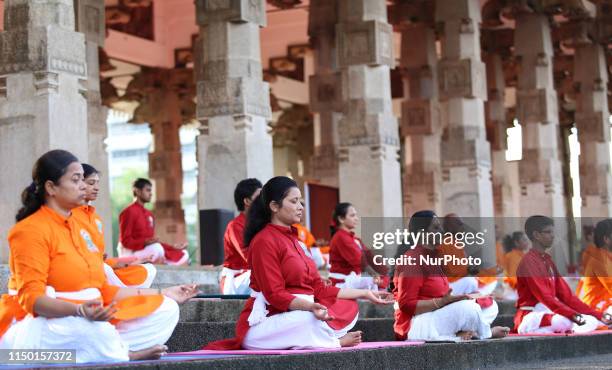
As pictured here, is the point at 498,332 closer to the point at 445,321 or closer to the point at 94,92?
the point at 445,321

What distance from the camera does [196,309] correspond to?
34.3 ft

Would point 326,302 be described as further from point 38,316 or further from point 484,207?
point 484,207

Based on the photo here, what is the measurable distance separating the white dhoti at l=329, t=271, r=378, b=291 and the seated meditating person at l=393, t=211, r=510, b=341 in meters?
3.68

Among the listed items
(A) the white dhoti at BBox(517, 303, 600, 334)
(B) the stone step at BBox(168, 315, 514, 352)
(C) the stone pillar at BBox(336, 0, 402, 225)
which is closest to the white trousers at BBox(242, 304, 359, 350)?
(B) the stone step at BBox(168, 315, 514, 352)

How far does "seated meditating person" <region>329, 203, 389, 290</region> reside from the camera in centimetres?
1336

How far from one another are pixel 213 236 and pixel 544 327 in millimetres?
5169

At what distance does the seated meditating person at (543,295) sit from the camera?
1102 centimetres

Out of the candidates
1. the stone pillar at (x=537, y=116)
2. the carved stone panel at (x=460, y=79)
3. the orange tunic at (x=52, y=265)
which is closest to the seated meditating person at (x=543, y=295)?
the orange tunic at (x=52, y=265)

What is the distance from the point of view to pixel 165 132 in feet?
89.9

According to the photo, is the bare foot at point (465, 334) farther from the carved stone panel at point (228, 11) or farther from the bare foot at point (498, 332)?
the carved stone panel at point (228, 11)

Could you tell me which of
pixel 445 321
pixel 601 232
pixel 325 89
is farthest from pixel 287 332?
pixel 325 89

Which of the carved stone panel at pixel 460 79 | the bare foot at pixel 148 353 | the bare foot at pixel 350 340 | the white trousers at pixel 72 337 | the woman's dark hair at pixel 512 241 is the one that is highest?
the carved stone panel at pixel 460 79

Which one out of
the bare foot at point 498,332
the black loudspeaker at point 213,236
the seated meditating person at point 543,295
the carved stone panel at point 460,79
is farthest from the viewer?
the carved stone panel at point 460,79

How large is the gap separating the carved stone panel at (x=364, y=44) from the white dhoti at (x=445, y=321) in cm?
916
